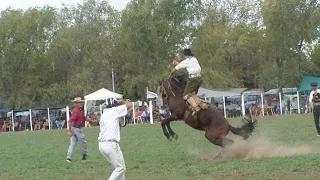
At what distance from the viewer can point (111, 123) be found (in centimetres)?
873

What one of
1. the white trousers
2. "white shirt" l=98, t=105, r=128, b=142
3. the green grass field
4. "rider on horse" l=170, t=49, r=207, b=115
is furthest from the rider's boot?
the white trousers

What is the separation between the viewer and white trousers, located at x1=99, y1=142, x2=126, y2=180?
837cm

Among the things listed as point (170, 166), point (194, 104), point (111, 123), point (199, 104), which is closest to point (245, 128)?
point (199, 104)

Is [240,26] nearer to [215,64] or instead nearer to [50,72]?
[215,64]

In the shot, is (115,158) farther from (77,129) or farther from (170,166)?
(77,129)

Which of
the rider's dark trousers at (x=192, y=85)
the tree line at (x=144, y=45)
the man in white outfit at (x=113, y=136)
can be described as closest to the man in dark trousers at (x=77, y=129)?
the rider's dark trousers at (x=192, y=85)

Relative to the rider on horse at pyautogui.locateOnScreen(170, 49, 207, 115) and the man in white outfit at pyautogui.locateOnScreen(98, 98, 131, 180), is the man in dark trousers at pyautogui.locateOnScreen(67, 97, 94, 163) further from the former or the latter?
the man in white outfit at pyautogui.locateOnScreen(98, 98, 131, 180)

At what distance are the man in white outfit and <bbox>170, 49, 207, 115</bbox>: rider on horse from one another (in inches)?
141

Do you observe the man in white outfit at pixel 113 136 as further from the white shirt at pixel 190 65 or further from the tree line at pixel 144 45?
the tree line at pixel 144 45

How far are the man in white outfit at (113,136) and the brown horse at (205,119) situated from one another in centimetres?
386

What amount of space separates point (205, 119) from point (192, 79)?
1.00 meters

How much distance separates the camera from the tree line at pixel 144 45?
46562mm

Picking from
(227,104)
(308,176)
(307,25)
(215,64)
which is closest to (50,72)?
(215,64)

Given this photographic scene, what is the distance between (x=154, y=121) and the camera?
4091 centimetres
